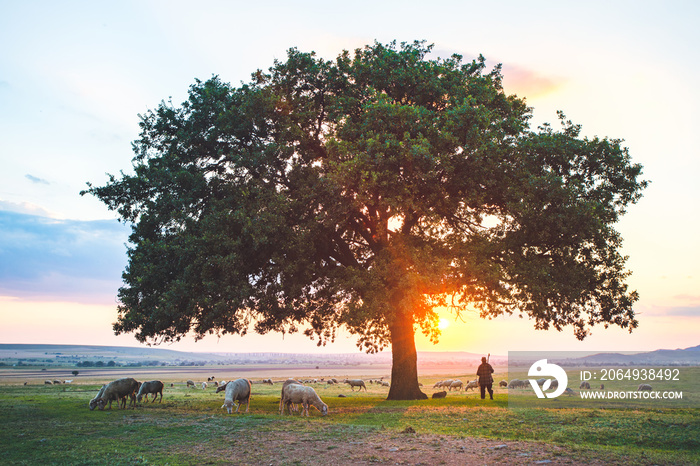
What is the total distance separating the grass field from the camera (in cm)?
1197

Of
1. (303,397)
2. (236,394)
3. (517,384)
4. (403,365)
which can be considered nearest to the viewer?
(303,397)

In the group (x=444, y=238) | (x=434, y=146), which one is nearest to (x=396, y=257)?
(x=444, y=238)

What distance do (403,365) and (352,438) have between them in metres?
14.2

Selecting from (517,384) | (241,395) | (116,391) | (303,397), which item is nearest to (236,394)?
(241,395)

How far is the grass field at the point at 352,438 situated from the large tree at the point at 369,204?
5.83 m

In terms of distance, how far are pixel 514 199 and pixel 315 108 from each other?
1244 centimetres

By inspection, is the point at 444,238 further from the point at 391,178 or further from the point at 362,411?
the point at 362,411

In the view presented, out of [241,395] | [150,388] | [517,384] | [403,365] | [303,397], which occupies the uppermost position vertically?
[403,365]

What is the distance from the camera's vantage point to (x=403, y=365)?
93.0ft

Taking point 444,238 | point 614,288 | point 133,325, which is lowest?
point 133,325

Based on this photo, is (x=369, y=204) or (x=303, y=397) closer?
(x=303, y=397)

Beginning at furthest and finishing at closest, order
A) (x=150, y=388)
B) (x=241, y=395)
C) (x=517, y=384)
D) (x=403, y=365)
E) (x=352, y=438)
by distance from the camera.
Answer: (x=517, y=384) < (x=150, y=388) < (x=403, y=365) < (x=241, y=395) < (x=352, y=438)

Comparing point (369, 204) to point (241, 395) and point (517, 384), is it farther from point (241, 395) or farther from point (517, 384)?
point (517, 384)

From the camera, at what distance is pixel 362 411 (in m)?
22.7
